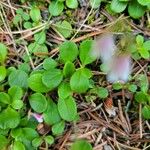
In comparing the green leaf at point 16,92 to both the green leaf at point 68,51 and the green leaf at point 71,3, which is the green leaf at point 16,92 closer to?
the green leaf at point 68,51

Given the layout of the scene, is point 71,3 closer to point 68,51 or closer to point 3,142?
point 68,51

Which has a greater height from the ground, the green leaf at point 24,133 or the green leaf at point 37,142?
the green leaf at point 24,133

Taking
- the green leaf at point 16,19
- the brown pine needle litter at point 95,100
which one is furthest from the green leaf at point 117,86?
the green leaf at point 16,19

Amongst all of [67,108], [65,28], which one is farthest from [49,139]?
[65,28]

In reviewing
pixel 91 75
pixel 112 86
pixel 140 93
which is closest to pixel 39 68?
pixel 91 75

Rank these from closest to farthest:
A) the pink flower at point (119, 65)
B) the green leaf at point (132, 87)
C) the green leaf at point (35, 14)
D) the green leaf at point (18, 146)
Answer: the pink flower at point (119, 65), the green leaf at point (18, 146), the green leaf at point (132, 87), the green leaf at point (35, 14)

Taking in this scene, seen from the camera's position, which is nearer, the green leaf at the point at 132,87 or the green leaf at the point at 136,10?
the green leaf at the point at 132,87

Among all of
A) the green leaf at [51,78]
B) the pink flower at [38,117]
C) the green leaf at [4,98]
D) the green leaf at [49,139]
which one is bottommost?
the green leaf at [49,139]
